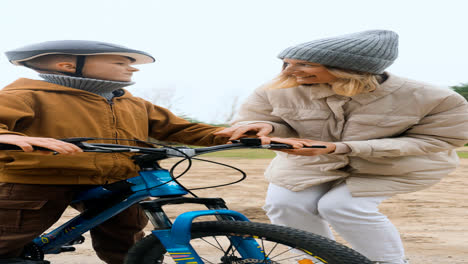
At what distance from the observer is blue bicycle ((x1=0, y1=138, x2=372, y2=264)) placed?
4.65 ft

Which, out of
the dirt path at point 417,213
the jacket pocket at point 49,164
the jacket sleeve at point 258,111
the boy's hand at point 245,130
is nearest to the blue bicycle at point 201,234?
the jacket pocket at point 49,164

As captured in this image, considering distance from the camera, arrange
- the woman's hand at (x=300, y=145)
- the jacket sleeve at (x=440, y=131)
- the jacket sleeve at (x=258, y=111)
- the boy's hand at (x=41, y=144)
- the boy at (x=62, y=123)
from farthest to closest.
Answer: the jacket sleeve at (x=258, y=111), the jacket sleeve at (x=440, y=131), the boy at (x=62, y=123), the woman's hand at (x=300, y=145), the boy's hand at (x=41, y=144)

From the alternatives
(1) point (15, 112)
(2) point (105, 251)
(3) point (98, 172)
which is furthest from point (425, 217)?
(1) point (15, 112)

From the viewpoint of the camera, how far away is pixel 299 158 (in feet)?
7.55

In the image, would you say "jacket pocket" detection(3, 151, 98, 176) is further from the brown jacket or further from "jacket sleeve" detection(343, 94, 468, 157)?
"jacket sleeve" detection(343, 94, 468, 157)

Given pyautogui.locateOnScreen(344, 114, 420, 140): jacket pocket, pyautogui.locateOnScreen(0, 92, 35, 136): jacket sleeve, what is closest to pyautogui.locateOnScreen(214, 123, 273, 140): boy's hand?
pyautogui.locateOnScreen(344, 114, 420, 140): jacket pocket

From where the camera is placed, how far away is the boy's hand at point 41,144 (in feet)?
4.54

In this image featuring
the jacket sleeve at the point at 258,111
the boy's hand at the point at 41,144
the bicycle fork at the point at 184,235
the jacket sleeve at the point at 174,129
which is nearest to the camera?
the boy's hand at the point at 41,144

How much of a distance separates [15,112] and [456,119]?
1.74 meters

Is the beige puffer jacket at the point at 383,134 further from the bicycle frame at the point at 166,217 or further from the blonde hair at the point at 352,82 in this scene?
the bicycle frame at the point at 166,217

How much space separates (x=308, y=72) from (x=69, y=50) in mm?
969

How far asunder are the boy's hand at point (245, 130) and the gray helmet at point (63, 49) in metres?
0.52

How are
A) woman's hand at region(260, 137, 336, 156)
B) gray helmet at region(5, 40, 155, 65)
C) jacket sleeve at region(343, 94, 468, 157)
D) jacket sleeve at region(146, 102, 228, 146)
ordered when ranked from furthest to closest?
jacket sleeve at region(146, 102, 228, 146), jacket sleeve at region(343, 94, 468, 157), gray helmet at region(5, 40, 155, 65), woman's hand at region(260, 137, 336, 156)

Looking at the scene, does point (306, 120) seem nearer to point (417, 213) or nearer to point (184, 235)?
point (184, 235)
